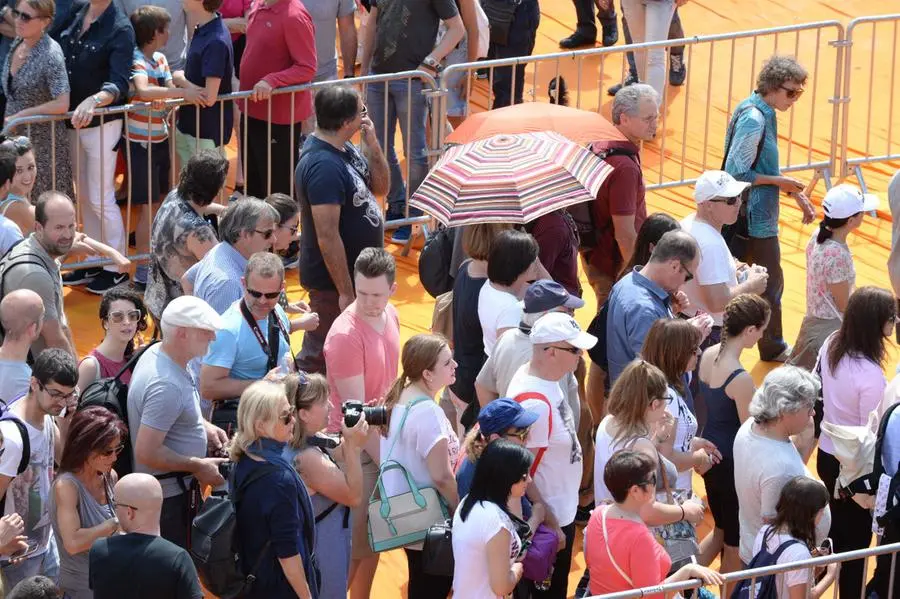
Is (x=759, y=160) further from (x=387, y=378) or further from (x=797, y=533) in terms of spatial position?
(x=797, y=533)

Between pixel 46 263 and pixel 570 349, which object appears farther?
pixel 46 263

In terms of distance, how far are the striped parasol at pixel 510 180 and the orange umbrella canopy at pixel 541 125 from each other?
246mm

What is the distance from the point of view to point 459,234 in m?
8.35

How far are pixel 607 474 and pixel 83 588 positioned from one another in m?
2.17

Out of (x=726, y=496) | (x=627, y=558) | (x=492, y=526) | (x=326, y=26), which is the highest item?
(x=326, y=26)

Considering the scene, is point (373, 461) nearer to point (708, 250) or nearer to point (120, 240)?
point (708, 250)

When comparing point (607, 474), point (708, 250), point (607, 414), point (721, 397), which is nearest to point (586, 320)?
point (708, 250)

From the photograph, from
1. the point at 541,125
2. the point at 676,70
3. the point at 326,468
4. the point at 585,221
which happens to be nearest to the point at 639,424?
the point at 326,468

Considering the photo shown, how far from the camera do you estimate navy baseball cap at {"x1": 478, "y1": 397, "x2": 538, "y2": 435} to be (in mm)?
6125

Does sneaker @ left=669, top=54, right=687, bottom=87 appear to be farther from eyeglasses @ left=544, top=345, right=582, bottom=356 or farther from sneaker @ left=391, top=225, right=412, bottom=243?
eyeglasses @ left=544, top=345, right=582, bottom=356

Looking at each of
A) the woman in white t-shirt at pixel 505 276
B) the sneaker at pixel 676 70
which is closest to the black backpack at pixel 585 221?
the woman in white t-shirt at pixel 505 276

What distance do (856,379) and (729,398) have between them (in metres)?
0.58

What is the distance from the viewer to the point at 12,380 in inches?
254

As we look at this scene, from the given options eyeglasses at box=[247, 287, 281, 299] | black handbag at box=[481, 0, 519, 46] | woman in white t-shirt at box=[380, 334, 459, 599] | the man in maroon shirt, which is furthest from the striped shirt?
woman in white t-shirt at box=[380, 334, 459, 599]
